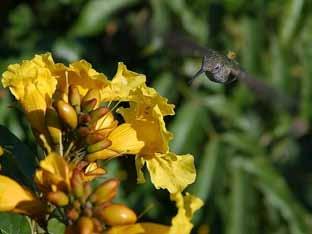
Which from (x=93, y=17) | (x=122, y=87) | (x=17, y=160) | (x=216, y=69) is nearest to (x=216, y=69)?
(x=216, y=69)

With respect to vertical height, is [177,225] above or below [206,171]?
above

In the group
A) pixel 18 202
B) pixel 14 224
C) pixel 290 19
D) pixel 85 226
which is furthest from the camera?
pixel 290 19

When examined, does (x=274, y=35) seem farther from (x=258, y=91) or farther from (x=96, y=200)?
(x=96, y=200)

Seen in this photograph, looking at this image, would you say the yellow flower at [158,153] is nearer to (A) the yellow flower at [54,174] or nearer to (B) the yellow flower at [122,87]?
(B) the yellow flower at [122,87]

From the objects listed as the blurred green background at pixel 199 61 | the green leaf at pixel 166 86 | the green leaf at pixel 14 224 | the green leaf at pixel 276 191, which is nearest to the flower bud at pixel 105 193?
the green leaf at pixel 14 224

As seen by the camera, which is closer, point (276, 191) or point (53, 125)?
point (53, 125)

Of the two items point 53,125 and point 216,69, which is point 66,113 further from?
point 216,69

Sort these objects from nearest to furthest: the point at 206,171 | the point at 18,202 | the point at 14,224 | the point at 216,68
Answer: the point at 18,202 → the point at 14,224 → the point at 216,68 → the point at 206,171
